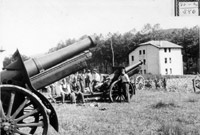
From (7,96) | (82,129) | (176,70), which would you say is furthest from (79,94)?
(176,70)

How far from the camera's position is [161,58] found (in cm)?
5166

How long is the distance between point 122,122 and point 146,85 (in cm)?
1312

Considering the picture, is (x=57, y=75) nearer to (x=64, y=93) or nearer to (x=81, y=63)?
(x=81, y=63)

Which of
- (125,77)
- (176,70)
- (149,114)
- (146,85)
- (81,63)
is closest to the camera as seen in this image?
(81,63)

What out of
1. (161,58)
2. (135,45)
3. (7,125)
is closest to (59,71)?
(7,125)

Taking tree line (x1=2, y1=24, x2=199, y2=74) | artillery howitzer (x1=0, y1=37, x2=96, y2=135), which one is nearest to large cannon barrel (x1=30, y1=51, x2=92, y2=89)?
artillery howitzer (x1=0, y1=37, x2=96, y2=135)

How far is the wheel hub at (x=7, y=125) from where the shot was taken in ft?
13.9

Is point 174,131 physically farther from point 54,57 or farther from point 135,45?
point 135,45

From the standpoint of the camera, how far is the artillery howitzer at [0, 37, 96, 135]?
4.35 m

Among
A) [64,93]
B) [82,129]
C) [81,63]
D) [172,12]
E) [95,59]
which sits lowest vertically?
[82,129]

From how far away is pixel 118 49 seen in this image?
6725 cm

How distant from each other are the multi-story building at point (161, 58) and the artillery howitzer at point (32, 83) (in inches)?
1831

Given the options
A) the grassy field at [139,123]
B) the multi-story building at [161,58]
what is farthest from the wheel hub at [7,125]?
the multi-story building at [161,58]

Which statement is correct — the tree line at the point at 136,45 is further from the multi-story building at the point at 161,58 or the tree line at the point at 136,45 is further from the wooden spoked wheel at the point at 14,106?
the wooden spoked wheel at the point at 14,106
